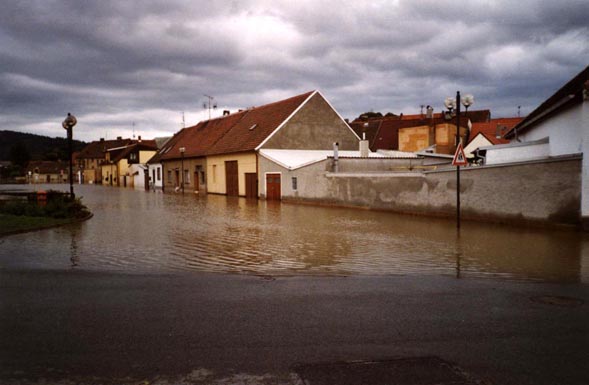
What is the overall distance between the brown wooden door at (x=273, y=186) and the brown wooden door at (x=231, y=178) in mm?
5782

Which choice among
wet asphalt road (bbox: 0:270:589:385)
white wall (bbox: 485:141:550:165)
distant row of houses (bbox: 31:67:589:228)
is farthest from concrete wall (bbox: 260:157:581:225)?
wet asphalt road (bbox: 0:270:589:385)

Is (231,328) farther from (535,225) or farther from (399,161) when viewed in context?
(399,161)

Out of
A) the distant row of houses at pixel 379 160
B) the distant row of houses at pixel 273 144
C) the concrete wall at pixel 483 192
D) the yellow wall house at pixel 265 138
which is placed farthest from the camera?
the yellow wall house at pixel 265 138

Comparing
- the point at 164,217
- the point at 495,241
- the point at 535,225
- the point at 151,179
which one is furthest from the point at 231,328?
the point at 151,179

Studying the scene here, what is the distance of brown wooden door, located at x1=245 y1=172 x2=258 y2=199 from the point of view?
118 feet

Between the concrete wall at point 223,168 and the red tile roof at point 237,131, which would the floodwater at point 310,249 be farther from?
the red tile roof at point 237,131

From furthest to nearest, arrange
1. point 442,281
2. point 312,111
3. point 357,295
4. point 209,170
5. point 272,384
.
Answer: point 209,170 < point 312,111 < point 442,281 < point 357,295 < point 272,384

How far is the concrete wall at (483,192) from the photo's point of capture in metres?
15.1

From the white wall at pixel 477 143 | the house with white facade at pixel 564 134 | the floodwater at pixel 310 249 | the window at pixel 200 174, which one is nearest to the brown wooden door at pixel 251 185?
the window at pixel 200 174

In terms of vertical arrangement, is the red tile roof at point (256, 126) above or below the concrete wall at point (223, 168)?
above

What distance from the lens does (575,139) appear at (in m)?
15.9

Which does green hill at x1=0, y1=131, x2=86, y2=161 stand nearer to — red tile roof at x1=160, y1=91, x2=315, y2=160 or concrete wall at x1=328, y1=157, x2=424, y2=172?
red tile roof at x1=160, y1=91, x2=315, y2=160

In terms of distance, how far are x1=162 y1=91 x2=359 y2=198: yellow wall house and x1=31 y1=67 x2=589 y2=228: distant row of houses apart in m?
0.08

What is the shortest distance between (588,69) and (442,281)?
13.1 meters
